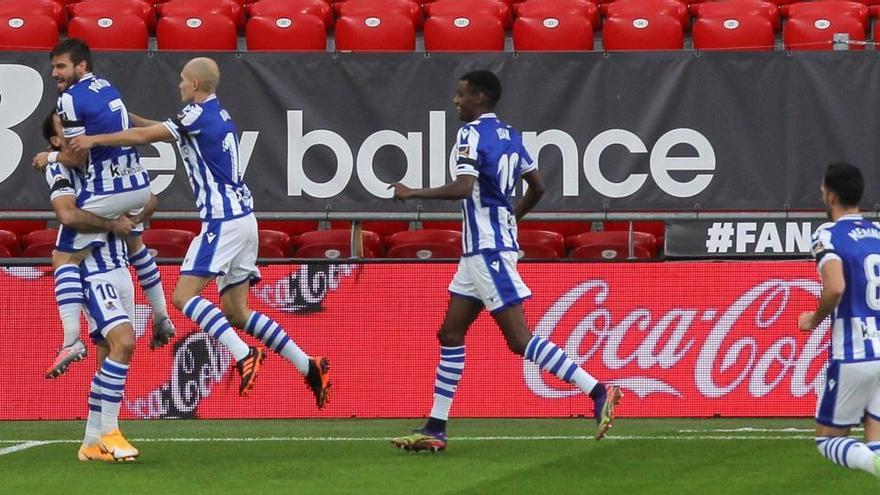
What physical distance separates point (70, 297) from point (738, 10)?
7239mm

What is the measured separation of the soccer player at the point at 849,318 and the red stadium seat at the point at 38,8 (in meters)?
8.87

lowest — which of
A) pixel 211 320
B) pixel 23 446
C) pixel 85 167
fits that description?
pixel 23 446

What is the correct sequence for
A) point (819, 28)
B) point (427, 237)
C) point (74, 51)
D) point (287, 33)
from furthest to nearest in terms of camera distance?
point (287, 33), point (819, 28), point (427, 237), point (74, 51)

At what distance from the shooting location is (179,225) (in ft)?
41.9

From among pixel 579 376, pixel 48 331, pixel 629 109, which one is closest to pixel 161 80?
pixel 48 331

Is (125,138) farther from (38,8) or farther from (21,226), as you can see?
(38,8)

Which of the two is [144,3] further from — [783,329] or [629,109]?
[783,329]

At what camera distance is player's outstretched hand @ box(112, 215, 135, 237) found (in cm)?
909

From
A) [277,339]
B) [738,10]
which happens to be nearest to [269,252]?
[277,339]

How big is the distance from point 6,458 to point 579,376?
3282 mm

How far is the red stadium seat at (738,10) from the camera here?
14156 millimetres

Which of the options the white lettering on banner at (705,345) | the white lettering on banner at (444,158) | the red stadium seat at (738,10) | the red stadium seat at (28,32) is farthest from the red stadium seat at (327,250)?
the red stadium seat at (738,10)

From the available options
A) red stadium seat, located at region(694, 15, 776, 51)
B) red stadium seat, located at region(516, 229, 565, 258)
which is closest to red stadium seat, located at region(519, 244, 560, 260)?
red stadium seat, located at region(516, 229, 565, 258)

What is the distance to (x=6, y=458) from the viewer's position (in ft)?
30.5
